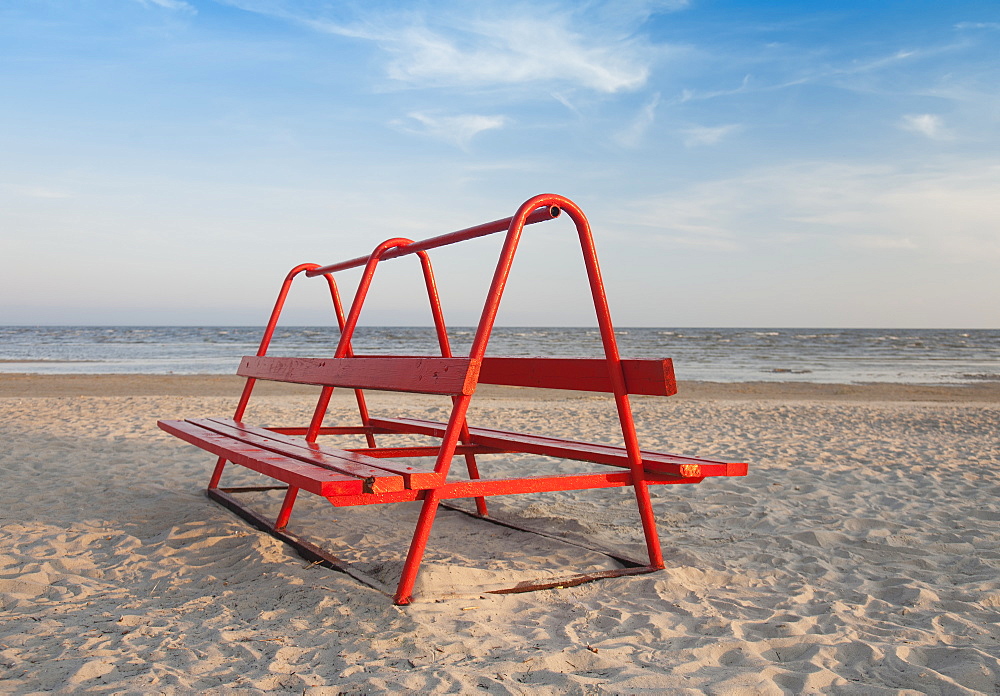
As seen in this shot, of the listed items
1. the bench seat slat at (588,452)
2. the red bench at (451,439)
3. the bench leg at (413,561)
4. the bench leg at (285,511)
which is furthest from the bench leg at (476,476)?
the bench leg at (413,561)

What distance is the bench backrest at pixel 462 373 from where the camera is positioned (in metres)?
2.86

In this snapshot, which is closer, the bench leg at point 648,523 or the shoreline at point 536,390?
the bench leg at point 648,523

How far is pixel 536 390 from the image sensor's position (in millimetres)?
16312

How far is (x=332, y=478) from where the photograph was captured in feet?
8.61

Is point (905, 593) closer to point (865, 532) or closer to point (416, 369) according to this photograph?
point (865, 532)

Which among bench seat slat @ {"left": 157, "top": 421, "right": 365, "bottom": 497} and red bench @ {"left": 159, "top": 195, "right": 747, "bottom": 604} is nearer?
bench seat slat @ {"left": 157, "top": 421, "right": 365, "bottom": 497}

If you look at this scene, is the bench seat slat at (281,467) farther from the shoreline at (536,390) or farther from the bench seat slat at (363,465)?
the shoreline at (536,390)

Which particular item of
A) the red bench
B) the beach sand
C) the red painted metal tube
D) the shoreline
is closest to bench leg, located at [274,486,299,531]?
the red bench

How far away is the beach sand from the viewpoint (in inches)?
92.2

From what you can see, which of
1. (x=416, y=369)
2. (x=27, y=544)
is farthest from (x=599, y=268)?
(x=27, y=544)

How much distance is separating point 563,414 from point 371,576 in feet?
25.1

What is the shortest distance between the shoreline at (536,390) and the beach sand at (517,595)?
8102 millimetres

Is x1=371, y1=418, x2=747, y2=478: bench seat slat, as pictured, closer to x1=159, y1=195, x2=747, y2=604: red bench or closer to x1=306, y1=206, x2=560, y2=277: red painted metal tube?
x1=159, y1=195, x2=747, y2=604: red bench

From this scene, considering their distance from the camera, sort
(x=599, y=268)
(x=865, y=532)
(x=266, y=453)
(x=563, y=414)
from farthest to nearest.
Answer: (x=563, y=414) → (x=865, y=532) → (x=266, y=453) → (x=599, y=268)
